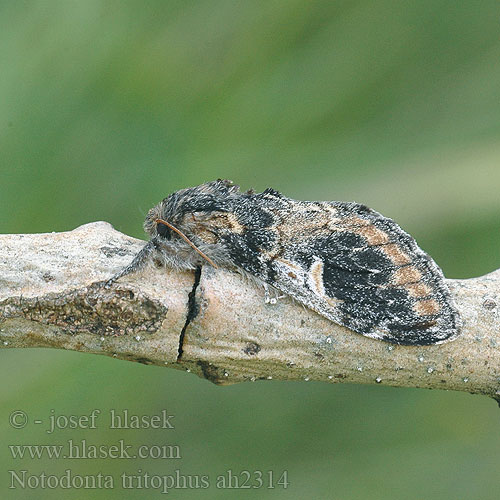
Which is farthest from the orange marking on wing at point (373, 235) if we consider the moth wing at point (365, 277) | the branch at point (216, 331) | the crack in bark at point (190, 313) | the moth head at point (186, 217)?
the crack in bark at point (190, 313)

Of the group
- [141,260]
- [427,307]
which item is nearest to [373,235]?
[427,307]

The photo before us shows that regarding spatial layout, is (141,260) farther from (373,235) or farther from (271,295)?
(373,235)

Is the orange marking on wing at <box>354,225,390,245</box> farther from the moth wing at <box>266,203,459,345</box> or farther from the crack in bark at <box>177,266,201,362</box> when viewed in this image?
the crack in bark at <box>177,266,201,362</box>

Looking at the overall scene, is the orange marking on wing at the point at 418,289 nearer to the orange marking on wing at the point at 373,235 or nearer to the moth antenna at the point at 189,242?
the orange marking on wing at the point at 373,235

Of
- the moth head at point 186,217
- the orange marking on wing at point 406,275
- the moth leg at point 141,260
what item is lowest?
the orange marking on wing at point 406,275

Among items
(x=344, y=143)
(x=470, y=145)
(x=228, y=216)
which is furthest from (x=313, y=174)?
(x=228, y=216)

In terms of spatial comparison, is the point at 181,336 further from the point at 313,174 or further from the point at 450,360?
the point at 313,174
